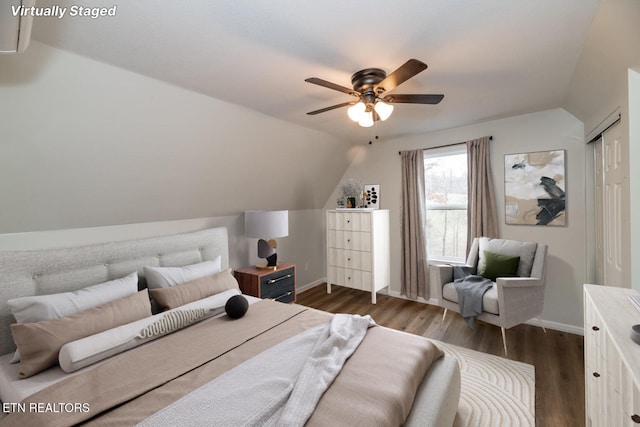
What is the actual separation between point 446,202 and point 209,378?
11.6ft

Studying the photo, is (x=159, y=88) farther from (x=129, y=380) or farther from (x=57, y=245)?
(x=129, y=380)

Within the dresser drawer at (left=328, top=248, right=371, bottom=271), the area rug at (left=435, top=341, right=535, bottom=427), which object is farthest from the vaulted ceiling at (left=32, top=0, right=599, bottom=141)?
the area rug at (left=435, top=341, right=535, bottom=427)

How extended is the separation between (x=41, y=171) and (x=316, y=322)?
86.2 inches

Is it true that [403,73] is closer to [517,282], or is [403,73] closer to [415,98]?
[415,98]

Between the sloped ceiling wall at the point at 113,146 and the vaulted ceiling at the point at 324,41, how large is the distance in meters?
0.18

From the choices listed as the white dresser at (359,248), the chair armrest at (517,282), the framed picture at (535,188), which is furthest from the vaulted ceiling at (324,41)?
the white dresser at (359,248)

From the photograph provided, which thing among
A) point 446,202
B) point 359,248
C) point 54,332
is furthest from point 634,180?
point 54,332

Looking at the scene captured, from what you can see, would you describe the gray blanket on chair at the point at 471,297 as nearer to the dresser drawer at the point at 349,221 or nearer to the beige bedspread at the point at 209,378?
the beige bedspread at the point at 209,378

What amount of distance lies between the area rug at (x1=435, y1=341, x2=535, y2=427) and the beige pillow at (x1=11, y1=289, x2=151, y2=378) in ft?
7.72

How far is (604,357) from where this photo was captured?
50.5 inches

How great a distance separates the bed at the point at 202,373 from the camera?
119cm

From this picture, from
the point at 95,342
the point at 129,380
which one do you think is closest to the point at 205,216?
→ the point at 95,342

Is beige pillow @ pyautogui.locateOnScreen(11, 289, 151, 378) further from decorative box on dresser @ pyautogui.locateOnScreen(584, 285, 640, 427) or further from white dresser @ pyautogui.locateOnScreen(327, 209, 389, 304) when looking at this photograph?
white dresser @ pyautogui.locateOnScreen(327, 209, 389, 304)

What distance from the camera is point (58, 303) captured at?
1.76m
